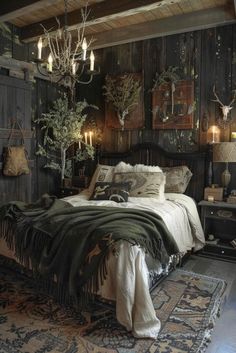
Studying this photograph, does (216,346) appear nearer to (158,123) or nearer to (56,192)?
(158,123)

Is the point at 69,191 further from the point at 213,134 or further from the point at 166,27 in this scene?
the point at 166,27

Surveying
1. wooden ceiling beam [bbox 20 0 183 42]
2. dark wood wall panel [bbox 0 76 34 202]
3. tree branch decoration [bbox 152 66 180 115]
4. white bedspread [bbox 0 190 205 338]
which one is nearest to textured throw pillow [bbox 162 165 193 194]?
tree branch decoration [bbox 152 66 180 115]

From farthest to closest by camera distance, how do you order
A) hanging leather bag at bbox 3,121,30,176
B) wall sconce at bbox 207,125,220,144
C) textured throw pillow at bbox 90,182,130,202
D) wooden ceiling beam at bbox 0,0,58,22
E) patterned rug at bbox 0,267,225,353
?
hanging leather bag at bbox 3,121,30,176 → wall sconce at bbox 207,125,220,144 → textured throw pillow at bbox 90,182,130,202 → wooden ceiling beam at bbox 0,0,58,22 → patterned rug at bbox 0,267,225,353

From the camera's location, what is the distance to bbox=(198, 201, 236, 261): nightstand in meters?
3.48

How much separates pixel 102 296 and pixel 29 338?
0.56 meters

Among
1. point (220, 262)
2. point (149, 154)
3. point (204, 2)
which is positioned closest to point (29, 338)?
point (220, 262)

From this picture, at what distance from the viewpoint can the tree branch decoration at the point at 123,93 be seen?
4.35 m

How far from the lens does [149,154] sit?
429 centimetres

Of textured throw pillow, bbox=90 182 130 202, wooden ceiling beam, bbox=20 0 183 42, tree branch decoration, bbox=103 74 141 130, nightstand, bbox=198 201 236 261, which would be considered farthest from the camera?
tree branch decoration, bbox=103 74 141 130

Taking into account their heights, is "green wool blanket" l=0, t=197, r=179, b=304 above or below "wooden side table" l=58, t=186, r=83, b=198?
below

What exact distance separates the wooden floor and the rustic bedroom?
0.01 metres

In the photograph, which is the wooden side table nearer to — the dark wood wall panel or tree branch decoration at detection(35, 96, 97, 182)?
tree branch decoration at detection(35, 96, 97, 182)

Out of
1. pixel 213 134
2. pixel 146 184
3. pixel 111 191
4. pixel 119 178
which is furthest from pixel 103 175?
pixel 213 134

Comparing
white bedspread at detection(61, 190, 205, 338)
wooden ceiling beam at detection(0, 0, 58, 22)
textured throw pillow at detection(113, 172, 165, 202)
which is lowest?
white bedspread at detection(61, 190, 205, 338)
